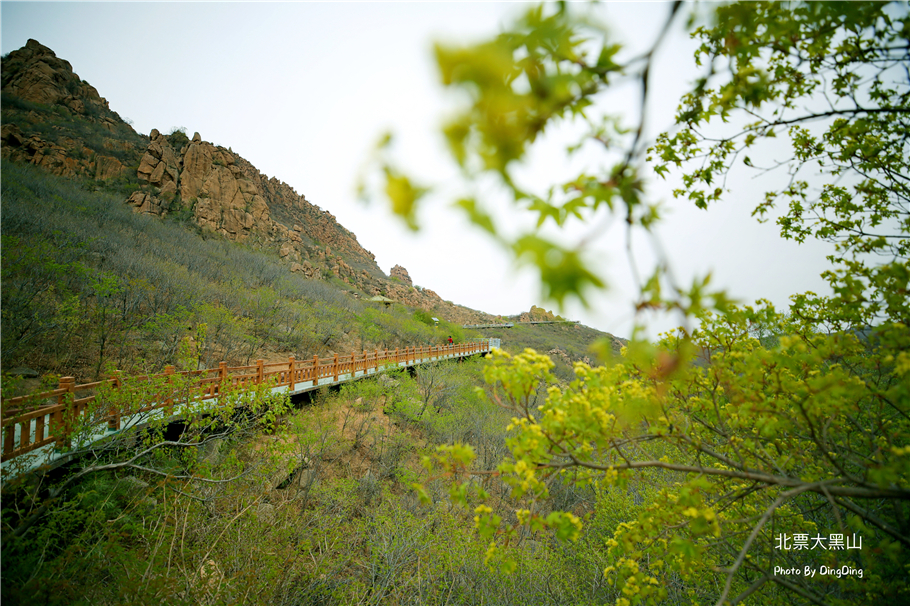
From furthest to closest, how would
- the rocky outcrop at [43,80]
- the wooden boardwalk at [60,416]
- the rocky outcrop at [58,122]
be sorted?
the rocky outcrop at [43,80] < the rocky outcrop at [58,122] < the wooden boardwalk at [60,416]

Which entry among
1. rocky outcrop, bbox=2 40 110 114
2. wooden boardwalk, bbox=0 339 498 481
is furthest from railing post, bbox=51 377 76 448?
rocky outcrop, bbox=2 40 110 114

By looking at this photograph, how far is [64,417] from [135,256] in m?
13.3

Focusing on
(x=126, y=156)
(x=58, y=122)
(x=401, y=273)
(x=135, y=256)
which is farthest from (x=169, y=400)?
(x=401, y=273)

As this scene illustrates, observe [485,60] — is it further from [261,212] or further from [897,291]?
[261,212]

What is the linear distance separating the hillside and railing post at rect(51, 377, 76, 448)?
266cm

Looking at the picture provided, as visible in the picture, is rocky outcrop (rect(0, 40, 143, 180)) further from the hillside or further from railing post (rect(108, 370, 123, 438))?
railing post (rect(108, 370, 123, 438))

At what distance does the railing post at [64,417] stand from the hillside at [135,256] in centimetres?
266

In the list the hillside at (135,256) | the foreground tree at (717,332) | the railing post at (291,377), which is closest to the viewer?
the foreground tree at (717,332)

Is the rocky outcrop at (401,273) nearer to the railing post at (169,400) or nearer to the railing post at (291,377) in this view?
the railing post at (291,377)

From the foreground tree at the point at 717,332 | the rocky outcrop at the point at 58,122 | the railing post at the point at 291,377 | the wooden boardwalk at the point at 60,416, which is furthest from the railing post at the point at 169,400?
the rocky outcrop at the point at 58,122

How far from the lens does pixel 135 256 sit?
14961mm

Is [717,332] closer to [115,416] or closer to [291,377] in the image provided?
[115,416]

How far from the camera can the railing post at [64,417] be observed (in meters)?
4.93

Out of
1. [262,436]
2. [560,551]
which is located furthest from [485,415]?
[262,436]
